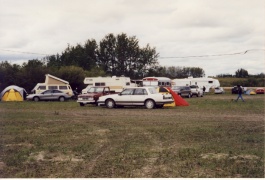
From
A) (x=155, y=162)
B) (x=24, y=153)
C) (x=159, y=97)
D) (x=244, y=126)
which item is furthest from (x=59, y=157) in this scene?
(x=159, y=97)

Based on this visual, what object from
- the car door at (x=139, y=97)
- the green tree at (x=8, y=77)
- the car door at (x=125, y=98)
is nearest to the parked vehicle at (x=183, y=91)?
the car door at (x=125, y=98)

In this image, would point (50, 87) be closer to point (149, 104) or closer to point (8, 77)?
point (8, 77)

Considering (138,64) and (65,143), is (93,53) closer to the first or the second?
(138,64)

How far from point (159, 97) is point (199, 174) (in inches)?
631

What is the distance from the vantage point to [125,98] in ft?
76.1

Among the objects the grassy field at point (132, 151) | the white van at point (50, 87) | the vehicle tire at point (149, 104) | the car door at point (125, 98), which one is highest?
the white van at point (50, 87)

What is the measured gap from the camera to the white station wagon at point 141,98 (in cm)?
2273

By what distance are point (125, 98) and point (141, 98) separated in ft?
3.32

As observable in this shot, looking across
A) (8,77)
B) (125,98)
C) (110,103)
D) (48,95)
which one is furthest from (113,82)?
(125,98)

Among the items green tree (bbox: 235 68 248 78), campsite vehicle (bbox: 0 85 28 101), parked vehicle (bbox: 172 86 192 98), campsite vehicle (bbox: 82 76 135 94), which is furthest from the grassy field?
green tree (bbox: 235 68 248 78)

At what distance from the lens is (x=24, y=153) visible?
28.0 ft

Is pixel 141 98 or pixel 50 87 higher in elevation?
pixel 50 87

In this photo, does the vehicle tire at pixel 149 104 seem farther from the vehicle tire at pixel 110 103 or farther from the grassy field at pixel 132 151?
the grassy field at pixel 132 151

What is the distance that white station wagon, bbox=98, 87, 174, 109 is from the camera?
74.6 ft
